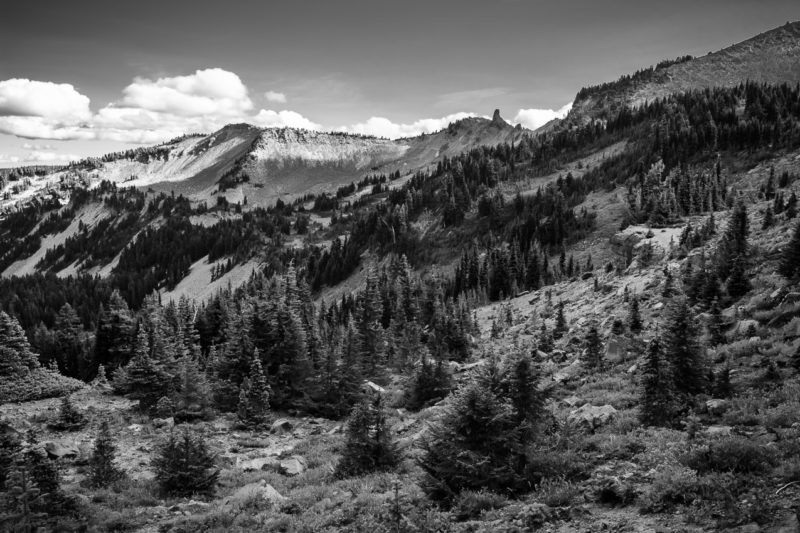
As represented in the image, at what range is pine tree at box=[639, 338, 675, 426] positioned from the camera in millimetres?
16844

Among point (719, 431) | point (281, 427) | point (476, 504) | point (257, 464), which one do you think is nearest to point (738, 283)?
point (719, 431)

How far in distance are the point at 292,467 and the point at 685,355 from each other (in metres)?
18.2

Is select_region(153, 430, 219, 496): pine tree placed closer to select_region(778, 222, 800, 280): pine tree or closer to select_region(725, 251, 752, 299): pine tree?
select_region(725, 251, 752, 299): pine tree

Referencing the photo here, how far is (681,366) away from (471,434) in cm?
962

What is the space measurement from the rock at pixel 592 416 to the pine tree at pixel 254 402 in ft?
66.3

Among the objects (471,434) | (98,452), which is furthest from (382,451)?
(98,452)

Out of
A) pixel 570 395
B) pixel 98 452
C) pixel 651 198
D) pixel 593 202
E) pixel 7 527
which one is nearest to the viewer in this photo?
pixel 7 527

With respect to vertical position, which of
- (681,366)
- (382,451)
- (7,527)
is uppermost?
(681,366)

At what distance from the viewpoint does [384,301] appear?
84.1 meters

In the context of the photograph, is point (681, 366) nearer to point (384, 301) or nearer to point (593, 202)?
point (384, 301)

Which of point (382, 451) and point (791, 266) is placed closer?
point (382, 451)

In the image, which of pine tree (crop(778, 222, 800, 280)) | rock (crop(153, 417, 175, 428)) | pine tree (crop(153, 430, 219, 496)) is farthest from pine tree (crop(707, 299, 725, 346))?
rock (crop(153, 417, 175, 428))

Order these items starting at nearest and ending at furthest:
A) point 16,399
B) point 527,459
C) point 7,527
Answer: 1. point 7,527
2. point 527,459
3. point 16,399

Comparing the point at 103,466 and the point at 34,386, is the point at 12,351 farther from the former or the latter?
the point at 103,466
